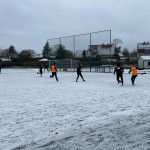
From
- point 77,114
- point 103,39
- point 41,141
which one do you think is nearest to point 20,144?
point 41,141

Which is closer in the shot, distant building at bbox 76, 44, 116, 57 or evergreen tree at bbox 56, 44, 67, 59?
distant building at bbox 76, 44, 116, 57

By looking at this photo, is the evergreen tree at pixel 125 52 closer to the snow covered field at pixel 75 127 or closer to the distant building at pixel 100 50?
the distant building at pixel 100 50

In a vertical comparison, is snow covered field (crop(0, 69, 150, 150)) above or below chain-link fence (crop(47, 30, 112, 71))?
below

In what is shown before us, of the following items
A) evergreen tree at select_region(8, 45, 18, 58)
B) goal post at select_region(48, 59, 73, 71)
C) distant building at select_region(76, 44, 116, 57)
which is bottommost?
goal post at select_region(48, 59, 73, 71)

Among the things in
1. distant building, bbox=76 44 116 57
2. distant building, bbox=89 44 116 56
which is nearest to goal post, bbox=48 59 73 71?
distant building, bbox=76 44 116 57

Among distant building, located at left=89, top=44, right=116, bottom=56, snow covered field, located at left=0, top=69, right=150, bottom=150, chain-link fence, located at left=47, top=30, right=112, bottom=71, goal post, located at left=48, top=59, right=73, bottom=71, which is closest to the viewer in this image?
snow covered field, located at left=0, top=69, right=150, bottom=150

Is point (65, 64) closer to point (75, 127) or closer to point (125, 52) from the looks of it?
point (75, 127)

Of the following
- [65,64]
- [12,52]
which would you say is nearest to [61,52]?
[65,64]

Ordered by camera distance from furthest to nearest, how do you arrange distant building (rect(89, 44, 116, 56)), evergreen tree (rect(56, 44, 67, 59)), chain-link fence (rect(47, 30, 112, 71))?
evergreen tree (rect(56, 44, 67, 59)) < chain-link fence (rect(47, 30, 112, 71)) < distant building (rect(89, 44, 116, 56))

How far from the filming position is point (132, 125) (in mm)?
4953

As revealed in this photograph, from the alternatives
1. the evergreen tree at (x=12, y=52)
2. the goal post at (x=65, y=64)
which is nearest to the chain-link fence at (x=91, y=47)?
the goal post at (x=65, y=64)

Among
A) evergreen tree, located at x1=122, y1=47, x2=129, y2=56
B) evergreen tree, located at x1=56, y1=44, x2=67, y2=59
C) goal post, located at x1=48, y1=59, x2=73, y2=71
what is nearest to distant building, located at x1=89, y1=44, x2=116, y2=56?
goal post, located at x1=48, y1=59, x2=73, y2=71

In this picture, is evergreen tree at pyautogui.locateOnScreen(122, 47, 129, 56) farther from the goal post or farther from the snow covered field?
the snow covered field

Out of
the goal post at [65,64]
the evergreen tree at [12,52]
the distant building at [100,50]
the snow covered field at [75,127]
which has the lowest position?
the snow covered field at [75,127]
